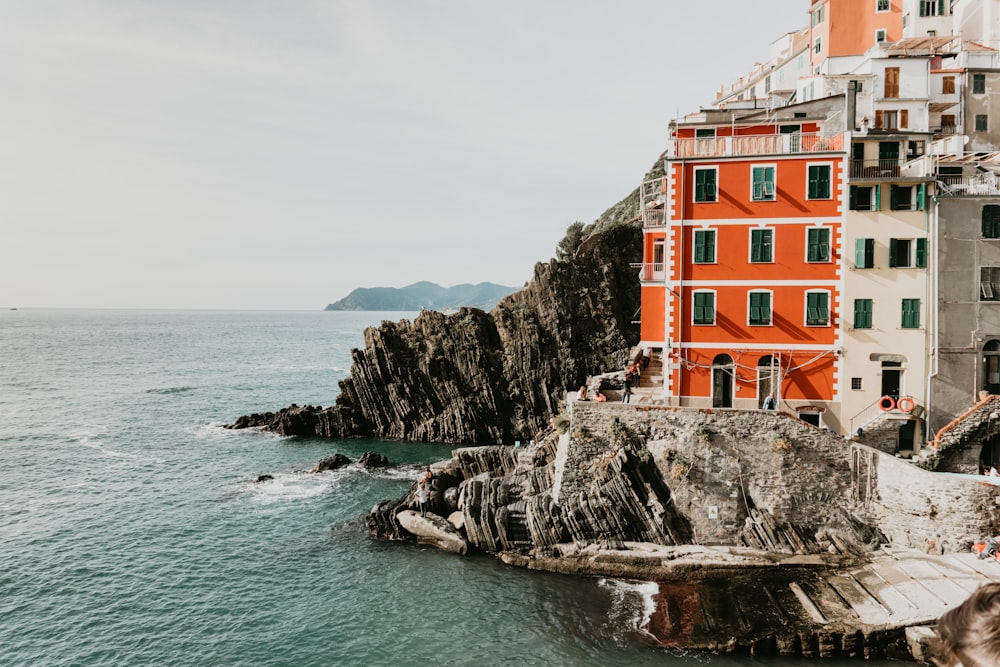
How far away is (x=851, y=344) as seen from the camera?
33.1 meters

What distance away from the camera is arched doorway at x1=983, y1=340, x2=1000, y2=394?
3228cm

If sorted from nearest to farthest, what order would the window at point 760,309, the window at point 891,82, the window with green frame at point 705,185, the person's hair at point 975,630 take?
the person's hair at point 975,630
the window at point 760,309
the window with green frame at point 705,185
the window at point 891,82

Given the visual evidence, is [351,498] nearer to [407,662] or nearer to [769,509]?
[407,662]

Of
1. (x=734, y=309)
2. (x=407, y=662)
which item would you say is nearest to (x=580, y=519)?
(x=407, y=662)

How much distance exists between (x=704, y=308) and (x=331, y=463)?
31370 millimetres

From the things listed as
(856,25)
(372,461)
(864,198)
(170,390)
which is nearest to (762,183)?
(864,198)

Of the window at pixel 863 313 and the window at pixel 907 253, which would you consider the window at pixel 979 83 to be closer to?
the window at pixel 907 253

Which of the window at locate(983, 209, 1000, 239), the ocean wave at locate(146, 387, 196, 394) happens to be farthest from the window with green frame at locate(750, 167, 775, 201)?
the ocean wave at locate(146, 387, 196, 394)

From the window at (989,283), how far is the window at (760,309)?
1022 cm

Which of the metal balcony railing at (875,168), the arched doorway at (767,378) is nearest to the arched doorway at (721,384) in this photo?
the arched doorway at (767,378)

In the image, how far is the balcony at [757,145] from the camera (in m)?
33.0

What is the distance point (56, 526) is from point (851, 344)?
47.2m

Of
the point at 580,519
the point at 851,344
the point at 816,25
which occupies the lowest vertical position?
the point at 580,519

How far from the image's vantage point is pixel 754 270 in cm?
3372
